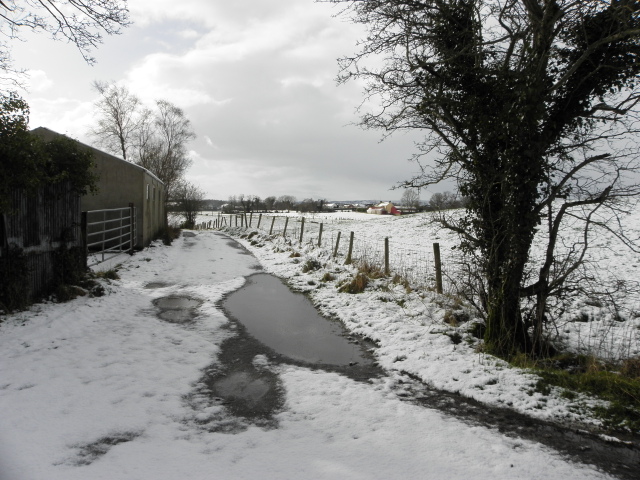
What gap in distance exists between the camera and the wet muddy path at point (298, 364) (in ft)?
11.6

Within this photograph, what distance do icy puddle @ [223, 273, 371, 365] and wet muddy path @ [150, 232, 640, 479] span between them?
0.05 ft

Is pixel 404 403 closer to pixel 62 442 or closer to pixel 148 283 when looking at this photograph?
pixel 62 442

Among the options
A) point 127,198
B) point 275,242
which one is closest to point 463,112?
point 127,198

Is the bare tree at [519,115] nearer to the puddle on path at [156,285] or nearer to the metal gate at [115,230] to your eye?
the puddle on path at [156,285]

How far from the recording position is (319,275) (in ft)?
38.5

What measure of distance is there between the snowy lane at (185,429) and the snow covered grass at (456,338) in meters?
0.80

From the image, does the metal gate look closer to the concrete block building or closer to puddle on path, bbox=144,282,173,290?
the concrete block building

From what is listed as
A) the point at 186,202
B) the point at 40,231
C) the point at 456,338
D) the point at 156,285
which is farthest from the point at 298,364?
the point at 186,202

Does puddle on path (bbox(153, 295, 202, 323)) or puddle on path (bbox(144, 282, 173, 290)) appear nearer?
puddle on path (bbox(153, 295, 202, 323))

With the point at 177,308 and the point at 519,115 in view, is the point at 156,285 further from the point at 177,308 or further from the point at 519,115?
the point at 519,115

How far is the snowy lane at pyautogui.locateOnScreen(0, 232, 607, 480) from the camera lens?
9.96 ft

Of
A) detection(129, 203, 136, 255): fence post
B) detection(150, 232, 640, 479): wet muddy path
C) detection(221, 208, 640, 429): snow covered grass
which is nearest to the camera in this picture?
detection(150, 232, 640, 479): wet muddy path

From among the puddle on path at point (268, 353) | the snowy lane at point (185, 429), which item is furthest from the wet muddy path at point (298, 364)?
the snowy lane at point (185, 429)

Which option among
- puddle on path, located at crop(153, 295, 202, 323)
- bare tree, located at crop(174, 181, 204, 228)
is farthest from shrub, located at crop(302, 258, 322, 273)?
bare tree, located at crop(174, 181, 204, 228)
